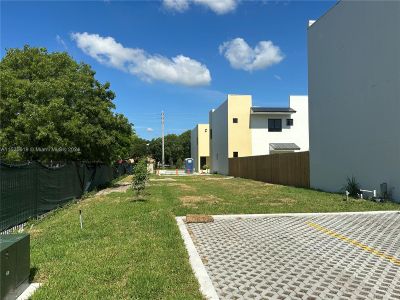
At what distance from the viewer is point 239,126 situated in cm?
4575

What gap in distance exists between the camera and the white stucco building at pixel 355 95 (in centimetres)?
1561

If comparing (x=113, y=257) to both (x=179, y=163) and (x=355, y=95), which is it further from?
(x=179, y=163)

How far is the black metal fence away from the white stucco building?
12900mm

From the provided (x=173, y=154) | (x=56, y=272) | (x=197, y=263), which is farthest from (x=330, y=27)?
(x=173, y=154)

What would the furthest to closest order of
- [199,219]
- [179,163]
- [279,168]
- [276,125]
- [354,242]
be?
[179,163], [276,125], [279,168], [199,219], [354,242]

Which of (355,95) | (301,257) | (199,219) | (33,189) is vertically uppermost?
(355,95)

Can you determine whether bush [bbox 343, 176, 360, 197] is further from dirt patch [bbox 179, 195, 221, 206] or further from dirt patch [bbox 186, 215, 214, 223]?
dirt patch [bbox 186, 215, 214, 223]

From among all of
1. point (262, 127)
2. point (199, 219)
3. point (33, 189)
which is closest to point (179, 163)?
point (262, 127)

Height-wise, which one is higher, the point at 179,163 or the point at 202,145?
the point at 202,145

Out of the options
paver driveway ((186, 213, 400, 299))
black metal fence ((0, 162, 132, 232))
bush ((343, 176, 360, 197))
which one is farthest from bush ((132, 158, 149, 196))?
bush ((343, 176, 360, 197))

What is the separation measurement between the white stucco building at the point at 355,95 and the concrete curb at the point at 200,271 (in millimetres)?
10546

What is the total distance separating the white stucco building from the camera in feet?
51.2

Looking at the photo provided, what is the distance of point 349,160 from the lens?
1898 centimetres

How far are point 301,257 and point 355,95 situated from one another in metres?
13.1
